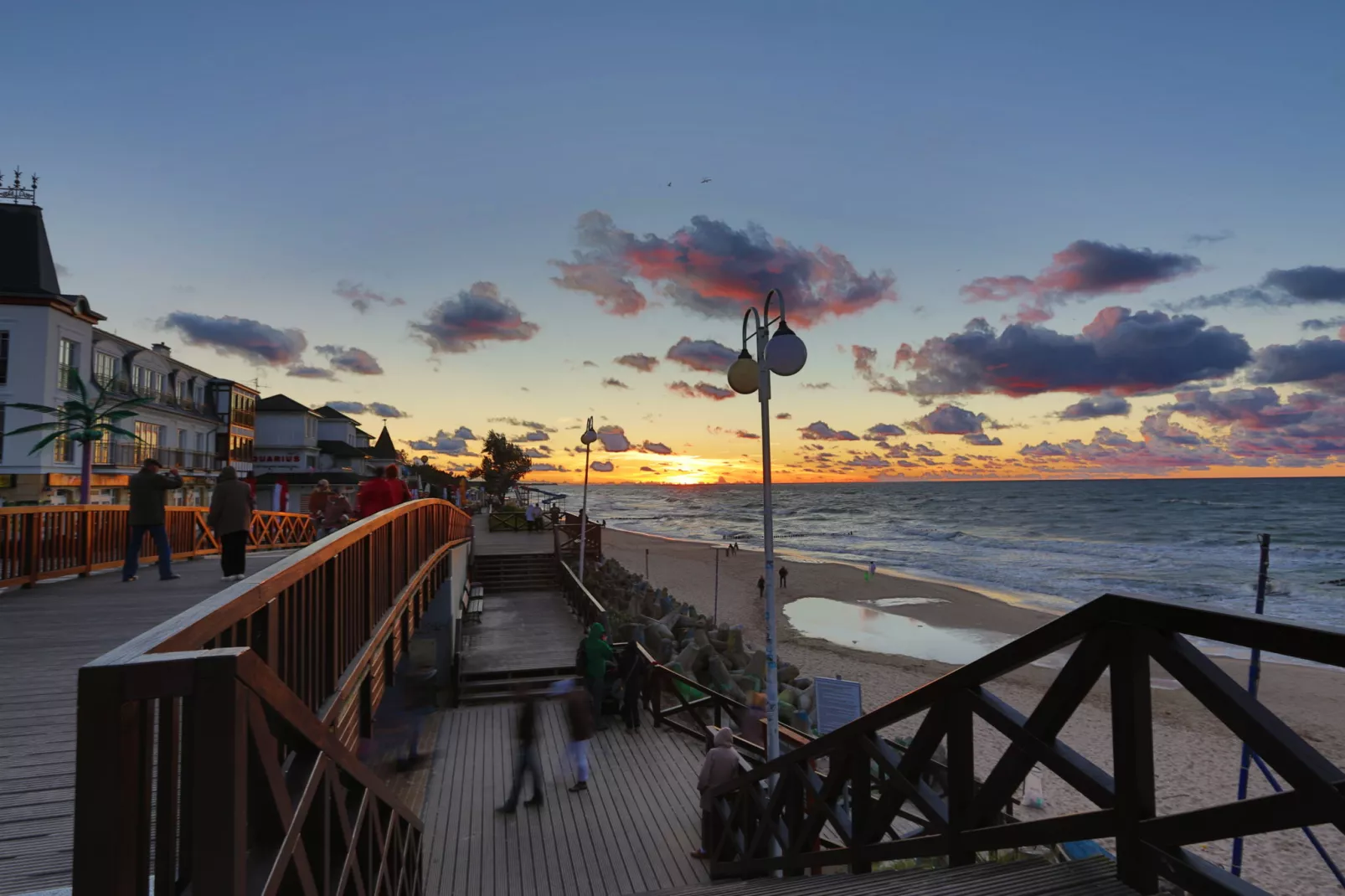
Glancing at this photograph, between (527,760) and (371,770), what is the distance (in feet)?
19.2

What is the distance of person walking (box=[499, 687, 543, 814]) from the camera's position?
9094mm

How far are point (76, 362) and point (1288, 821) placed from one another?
3800 centimetres

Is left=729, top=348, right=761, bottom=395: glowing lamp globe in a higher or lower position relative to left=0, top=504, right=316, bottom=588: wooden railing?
Answer: higher

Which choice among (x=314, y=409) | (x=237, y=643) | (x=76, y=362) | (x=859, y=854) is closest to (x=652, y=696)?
(x=859, y=854)

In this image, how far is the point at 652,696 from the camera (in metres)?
13.2

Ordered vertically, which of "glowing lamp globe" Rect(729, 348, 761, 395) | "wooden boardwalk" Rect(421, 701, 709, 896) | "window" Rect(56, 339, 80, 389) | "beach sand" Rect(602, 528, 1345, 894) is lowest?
"beach sand" Rect(602, 528, 1345, 894)

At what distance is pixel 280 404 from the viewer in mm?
49844

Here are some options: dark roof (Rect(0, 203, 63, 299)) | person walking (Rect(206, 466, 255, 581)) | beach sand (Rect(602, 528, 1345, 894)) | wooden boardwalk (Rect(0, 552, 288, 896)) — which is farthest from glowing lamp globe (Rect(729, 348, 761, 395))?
dark roof (Rect(0, 203, 63, 299))

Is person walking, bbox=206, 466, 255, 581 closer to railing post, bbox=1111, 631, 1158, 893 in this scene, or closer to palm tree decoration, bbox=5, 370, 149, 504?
railing post, bbox=1111, 631, 1158, 893

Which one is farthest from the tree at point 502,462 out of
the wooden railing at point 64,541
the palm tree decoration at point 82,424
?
the wooden railing at point 64,541

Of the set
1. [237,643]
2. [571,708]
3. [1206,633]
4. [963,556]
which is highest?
[1206,633]

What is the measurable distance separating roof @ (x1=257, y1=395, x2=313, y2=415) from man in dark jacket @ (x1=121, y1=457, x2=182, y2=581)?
146 ft

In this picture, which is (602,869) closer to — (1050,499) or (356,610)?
(356,610)

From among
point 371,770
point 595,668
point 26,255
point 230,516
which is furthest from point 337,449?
point 371,770
